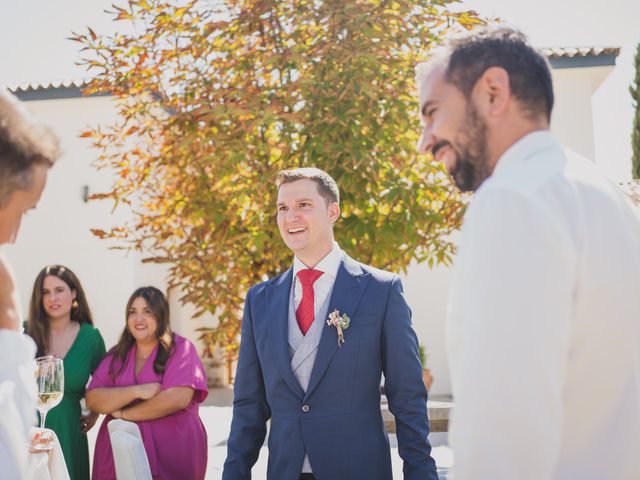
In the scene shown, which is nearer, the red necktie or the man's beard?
the man's beard

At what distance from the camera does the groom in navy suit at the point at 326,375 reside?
255cm

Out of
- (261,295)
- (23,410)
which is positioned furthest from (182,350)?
(23,410)

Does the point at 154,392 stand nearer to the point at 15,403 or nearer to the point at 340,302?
the point at 340,302

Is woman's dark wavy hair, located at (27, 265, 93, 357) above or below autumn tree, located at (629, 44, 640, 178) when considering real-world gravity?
below

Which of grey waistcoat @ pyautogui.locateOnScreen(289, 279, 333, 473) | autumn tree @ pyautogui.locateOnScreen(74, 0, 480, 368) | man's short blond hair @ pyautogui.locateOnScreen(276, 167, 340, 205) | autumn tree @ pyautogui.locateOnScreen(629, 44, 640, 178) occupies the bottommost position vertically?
grey waistcoat @ pyautogui.locateOnScreen(289, 279, 333, 473)

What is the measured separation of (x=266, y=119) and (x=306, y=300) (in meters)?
2.03

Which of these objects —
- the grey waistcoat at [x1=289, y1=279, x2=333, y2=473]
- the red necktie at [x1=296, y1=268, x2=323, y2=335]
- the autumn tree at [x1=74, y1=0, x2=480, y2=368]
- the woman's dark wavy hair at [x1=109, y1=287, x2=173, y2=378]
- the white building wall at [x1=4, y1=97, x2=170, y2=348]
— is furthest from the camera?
the white building wall at [x1=4, y1=97, x2=170, y2=348]

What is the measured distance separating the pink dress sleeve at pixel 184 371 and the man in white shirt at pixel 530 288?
3372 millimetres

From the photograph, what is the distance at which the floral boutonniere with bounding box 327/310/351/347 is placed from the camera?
263 centimetres

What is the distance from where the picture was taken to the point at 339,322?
2.64 m

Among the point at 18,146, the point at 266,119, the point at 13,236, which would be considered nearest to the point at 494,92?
the point at 18,146

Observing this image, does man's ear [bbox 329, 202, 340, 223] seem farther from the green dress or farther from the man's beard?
the green dress

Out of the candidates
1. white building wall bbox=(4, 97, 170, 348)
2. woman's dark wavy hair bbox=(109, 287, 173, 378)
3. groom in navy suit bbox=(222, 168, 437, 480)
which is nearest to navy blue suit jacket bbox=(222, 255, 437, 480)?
groom in navy suit bbox=(222, 168, 437, 480)

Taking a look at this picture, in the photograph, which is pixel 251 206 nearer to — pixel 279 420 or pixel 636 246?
pixel 279 420
